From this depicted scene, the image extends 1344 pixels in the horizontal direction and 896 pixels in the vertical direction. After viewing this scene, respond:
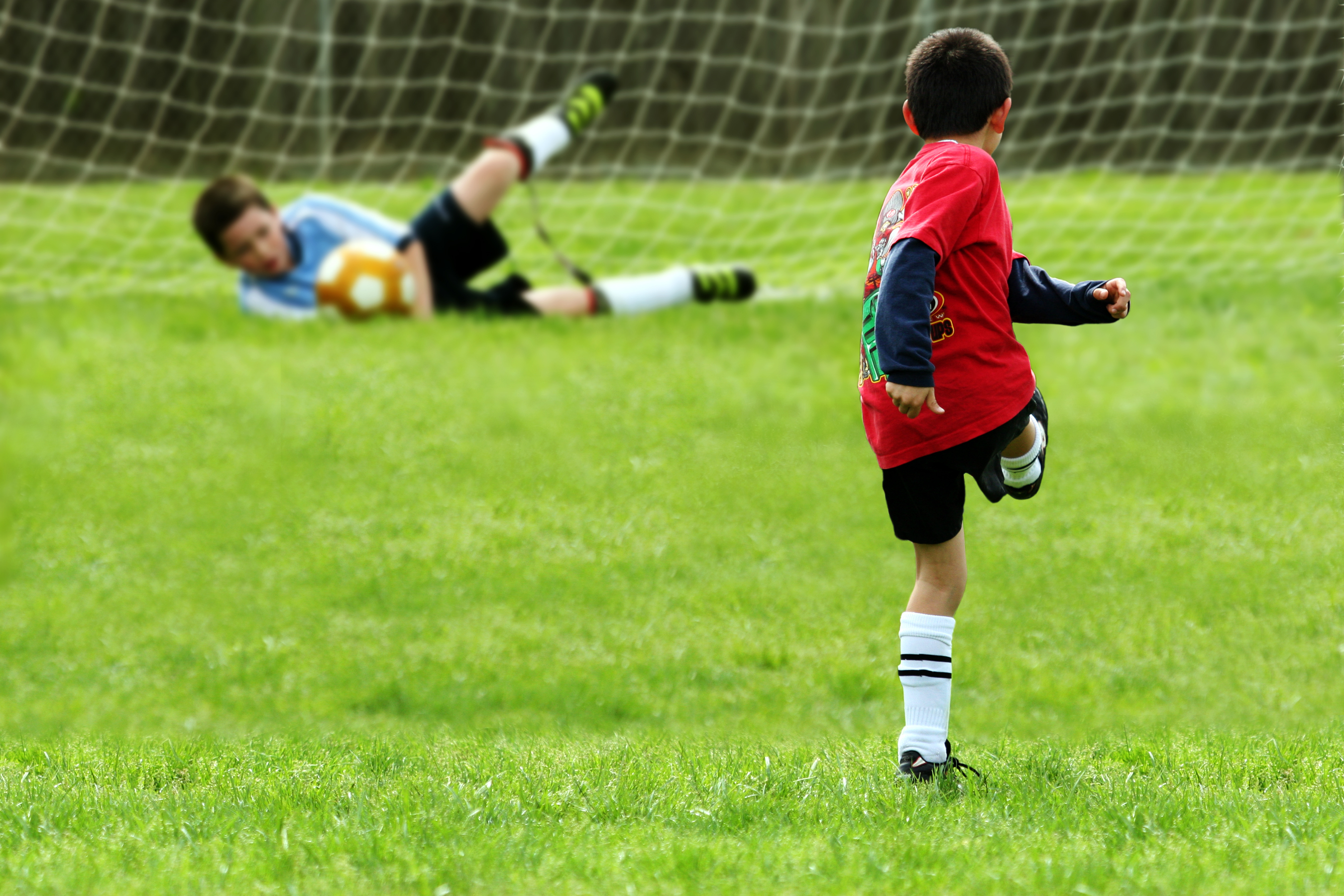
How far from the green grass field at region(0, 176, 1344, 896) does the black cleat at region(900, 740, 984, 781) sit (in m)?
0.06

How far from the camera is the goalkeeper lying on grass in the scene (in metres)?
6.55

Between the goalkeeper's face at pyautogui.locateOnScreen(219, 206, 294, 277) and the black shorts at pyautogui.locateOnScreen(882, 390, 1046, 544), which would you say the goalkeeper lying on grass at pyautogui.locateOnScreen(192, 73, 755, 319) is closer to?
the goalkeeper's face at pyautogui.locateOnScreen(219, 206, 294, 277)

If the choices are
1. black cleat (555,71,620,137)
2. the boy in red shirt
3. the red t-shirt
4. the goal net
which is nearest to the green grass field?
the boy in red shirt

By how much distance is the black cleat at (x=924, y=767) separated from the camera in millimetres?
2586

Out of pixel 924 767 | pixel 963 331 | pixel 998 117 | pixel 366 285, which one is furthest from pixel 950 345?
pixel 366 285

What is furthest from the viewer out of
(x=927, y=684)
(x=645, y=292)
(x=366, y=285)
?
(x=645, y=292)

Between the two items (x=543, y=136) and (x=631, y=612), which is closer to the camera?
(x=631, y=612)

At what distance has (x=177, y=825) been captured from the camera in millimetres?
2318

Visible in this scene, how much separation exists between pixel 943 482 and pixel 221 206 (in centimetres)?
481

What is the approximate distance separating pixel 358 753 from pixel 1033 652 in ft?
6.77

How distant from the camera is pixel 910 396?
7.84 ft

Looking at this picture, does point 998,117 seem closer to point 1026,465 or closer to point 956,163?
point 956,163

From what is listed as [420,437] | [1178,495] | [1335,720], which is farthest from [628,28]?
[1335,720]

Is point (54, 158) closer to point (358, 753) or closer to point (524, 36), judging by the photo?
point (524, 36)
